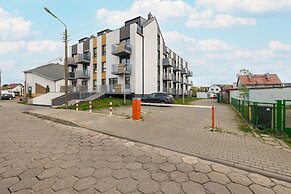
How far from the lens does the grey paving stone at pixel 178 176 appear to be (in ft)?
11.5

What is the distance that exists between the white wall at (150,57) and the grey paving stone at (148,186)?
23.8 m

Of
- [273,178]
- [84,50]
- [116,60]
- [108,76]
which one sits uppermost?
[84,50]

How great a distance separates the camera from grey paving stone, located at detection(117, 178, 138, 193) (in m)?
3.17

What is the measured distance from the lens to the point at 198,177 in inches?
143

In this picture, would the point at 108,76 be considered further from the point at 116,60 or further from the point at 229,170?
the point at 229,170

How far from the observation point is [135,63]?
82.3ft

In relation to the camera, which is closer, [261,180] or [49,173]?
[261,180]

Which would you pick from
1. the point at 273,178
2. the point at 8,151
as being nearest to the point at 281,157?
the point at 273,178

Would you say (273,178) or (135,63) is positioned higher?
(135,63)

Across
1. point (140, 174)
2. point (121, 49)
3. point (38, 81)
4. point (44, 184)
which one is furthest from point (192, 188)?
point (38, 81)

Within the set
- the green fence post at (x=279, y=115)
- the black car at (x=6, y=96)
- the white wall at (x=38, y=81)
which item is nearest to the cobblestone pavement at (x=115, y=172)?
the green fence post at (x=279, y=115)

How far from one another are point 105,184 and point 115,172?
19.5 inches

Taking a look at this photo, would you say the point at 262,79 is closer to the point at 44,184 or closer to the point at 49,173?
the point at 49,173

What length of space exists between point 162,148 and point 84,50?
98.7ft
